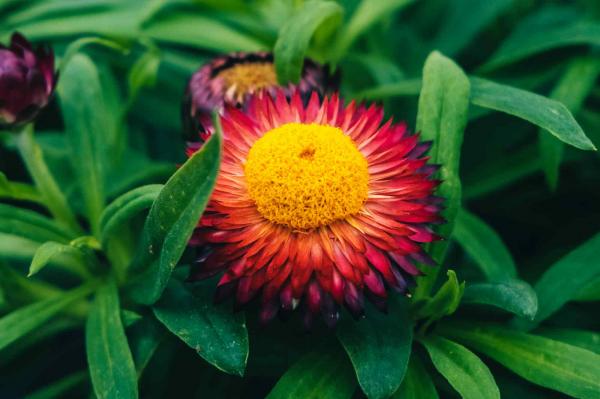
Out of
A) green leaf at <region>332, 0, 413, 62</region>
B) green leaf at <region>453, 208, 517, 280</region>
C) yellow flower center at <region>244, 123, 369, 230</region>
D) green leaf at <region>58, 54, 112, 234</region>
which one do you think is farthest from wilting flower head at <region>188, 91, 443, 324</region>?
green leaf at <region>332, 0, 413, 62</region>

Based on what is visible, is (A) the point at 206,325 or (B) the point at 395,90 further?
(B) the point at 395,90

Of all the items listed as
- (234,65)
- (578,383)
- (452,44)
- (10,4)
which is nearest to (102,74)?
(10,4)

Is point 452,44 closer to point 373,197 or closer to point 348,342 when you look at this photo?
point 373,197

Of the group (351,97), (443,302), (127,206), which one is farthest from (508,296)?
(351,97)

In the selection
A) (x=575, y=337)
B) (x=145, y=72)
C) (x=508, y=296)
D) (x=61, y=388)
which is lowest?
(x=61, y=388)

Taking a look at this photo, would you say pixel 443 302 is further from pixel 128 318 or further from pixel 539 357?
pixel 128 318

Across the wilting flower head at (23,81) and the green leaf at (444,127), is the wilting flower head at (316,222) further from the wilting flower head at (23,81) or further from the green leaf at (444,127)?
the wilting flower head at (23,81)

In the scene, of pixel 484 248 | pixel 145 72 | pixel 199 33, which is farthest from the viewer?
pixel 199 33
